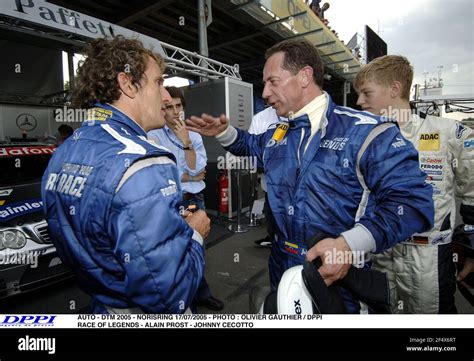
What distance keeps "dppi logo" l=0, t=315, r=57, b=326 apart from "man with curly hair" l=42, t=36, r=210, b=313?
0.14 metres

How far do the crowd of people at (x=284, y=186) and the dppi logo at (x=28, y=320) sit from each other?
0.48 feet

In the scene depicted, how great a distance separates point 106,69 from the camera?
3.54 ft

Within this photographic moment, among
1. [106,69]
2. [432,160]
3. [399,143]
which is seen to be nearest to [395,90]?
[432,160]

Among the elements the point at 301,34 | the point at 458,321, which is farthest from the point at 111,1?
the point at 458,321

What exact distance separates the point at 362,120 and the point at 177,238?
91cm

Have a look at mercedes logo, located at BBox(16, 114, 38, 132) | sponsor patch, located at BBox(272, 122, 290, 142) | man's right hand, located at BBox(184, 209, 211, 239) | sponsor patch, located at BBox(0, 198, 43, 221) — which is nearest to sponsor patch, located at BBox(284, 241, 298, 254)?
man's right hand, located at BBox(184, 209, 211, 239)

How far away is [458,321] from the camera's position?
91 centimetres

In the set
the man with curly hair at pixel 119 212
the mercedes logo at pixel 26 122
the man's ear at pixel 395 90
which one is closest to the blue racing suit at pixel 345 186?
the man with curly hair at pixel 119 212

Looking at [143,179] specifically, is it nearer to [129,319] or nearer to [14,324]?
[129,319]

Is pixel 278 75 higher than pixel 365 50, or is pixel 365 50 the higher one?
pixel 365 50

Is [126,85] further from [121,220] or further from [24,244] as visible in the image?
[24,244]

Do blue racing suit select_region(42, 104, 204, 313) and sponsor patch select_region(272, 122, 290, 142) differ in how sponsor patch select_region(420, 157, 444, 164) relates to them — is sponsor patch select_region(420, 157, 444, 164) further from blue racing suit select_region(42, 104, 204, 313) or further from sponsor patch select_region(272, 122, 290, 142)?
blue racing suit select_region(42, 104, 204, 313)

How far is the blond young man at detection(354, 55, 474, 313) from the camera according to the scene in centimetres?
161

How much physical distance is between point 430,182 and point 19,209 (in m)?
3.47
